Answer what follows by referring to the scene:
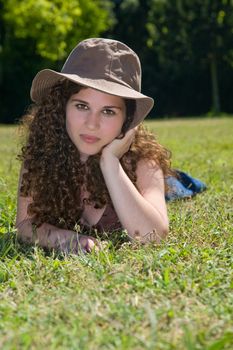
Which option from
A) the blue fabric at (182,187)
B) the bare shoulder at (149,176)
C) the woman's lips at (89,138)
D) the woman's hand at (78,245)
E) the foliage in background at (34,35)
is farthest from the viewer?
the foliage in background at (34,35)

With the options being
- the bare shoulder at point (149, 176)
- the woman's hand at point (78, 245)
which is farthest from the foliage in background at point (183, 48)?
the woman's hand at point (78, 245)

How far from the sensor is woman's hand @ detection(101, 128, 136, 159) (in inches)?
150

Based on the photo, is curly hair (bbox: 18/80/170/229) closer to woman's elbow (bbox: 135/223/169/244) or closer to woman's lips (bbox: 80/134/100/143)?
woman's lips (bbox: 80/134/100/143)

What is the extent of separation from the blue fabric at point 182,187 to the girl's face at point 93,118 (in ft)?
5.24

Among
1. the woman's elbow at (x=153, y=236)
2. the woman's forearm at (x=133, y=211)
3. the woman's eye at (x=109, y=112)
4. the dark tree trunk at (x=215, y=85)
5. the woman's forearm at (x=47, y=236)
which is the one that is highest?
the woman's eye at (x=109, y=112)

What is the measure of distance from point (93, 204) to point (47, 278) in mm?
1130

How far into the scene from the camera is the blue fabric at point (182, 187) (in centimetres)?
537

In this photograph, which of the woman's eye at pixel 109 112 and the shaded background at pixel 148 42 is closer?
the woman's eye at pixel 109 112

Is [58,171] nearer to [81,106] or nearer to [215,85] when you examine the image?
[81,106]

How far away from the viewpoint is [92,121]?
3613 mm

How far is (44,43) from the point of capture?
95.5 feet

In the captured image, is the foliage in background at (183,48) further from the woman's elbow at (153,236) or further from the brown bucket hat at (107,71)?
the woman's elbow at (153,236)

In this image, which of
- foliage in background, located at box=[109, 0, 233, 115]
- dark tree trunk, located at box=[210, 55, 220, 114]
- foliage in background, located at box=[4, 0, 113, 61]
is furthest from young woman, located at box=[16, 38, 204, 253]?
foliage in background, located at box=[109, 0, 233, 115]

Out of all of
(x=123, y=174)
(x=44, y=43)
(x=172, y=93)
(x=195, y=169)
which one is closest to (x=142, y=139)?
(x=123, y=174)
